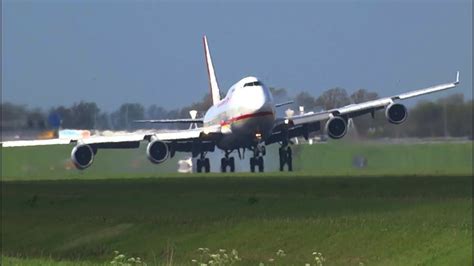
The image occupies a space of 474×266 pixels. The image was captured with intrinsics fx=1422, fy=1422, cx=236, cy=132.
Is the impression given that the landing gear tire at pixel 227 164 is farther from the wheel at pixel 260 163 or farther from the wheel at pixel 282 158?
the wheel at pixel 282 158

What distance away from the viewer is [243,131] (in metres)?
67.9

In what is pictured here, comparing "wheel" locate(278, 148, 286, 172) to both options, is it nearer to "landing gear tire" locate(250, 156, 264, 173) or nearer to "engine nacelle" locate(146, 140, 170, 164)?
"landing gear tire" locate(250, 156, 264, 173)

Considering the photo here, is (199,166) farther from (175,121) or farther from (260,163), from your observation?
(260,163)

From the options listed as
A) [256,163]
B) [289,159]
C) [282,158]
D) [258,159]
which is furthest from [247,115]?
[289,159]

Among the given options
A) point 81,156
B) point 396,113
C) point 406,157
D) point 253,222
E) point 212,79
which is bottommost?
point 253,222

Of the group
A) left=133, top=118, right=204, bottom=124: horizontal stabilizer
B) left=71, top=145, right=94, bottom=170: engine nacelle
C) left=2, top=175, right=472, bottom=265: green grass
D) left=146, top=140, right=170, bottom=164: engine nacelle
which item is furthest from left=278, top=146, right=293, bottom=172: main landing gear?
left=2, top=175, right=472, bottom=265: green grass

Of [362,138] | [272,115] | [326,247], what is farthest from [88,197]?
[272,115]

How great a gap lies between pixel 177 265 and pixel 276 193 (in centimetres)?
1722

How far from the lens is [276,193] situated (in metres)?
42.8

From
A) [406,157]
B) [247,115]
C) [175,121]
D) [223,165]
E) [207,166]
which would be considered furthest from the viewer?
[223,165]

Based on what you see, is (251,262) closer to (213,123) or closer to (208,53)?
(213,123)

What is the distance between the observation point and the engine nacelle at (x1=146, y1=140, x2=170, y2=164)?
66.6 metres

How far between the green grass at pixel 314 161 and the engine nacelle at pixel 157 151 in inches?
28.1

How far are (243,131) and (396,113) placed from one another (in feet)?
25.6
